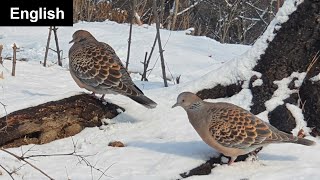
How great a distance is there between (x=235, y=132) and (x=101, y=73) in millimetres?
1428

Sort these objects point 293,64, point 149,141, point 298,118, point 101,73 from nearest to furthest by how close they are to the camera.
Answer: point 149,141 < point 298,118 < point 293,64 < point 101,73

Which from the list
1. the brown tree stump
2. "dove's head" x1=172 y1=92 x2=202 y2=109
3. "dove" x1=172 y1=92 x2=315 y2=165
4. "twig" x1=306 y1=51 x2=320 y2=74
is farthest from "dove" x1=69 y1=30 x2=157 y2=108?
"twig" x1=306 y1=51 x2=320 y2=74

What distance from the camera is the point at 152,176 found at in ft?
12.9

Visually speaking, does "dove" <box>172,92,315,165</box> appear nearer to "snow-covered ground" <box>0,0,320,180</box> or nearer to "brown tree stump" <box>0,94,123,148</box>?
"snow-covered ground" <box>0,0,320,180</box>

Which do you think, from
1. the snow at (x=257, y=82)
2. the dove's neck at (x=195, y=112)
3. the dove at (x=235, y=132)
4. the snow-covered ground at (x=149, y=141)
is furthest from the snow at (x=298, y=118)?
the dove's neck at (x=195, y=112)

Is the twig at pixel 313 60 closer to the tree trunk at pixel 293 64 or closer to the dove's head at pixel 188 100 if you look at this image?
the tree trunk at pixel 293 64

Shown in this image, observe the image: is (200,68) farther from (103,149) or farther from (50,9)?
(103,149)

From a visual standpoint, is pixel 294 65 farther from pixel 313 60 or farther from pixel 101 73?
pixel 101 73

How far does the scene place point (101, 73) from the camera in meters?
5.04

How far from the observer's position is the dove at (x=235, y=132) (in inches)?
159

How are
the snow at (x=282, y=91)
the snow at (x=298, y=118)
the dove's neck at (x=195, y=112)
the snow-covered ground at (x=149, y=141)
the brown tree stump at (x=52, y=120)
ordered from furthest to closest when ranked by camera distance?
the snow at (x=282, y=91), the snow at (x=298, y=118), the brown tree stump at (x=52, y=120), the dove's neck at (x=195, y=112), the snow-covered ground at (x=149, y=141)

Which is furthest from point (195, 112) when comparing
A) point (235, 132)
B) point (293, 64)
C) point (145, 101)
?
point (293, 64)

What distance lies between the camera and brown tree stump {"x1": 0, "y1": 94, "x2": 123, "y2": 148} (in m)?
4.43

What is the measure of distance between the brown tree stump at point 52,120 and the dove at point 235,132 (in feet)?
3.27
